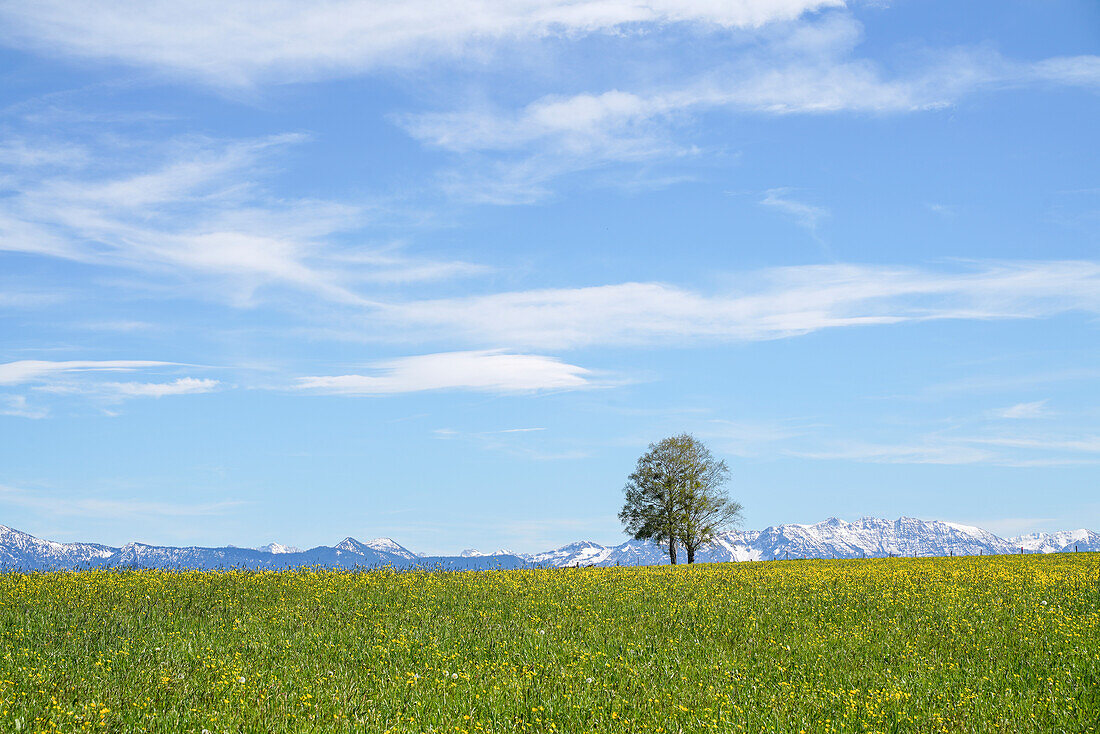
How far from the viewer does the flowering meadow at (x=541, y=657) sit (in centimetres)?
1121

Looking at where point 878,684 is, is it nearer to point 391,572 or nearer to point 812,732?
point 812,732

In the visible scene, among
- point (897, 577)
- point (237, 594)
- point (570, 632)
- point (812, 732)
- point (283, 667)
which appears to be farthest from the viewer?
point (897, 577)

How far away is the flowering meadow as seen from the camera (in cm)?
1121

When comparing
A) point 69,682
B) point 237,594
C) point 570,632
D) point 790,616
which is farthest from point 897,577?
point 69,682

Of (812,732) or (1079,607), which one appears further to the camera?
(1079,607)

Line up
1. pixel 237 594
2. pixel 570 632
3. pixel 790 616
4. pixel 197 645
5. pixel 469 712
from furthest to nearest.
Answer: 1. pixel 237 594
2. pixel 790 616
3. pixel 570 632
4. pixel 197 645
5. pixel 469 712

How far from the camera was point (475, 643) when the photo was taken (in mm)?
16188

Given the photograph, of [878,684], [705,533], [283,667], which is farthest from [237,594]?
[705,533]

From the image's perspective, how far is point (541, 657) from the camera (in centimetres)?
1495

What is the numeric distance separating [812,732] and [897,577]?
20286 millimetres

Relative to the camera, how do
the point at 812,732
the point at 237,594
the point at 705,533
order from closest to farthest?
the point at 812,732, the point at 237,594, the point at 705,533

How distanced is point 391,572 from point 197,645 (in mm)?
14053

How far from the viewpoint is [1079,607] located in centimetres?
2048

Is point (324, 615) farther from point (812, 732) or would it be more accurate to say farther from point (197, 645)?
point (812, 732)
